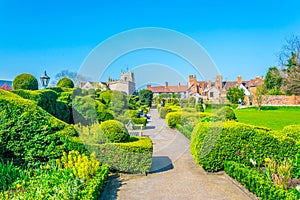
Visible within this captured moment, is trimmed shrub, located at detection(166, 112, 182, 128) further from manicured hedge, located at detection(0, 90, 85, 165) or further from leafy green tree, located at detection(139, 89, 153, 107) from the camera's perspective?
leafy green tree, located at detection(139, 89, 153, 107)

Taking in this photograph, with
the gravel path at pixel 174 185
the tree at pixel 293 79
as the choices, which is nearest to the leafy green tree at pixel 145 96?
the tree at pixel 293 79

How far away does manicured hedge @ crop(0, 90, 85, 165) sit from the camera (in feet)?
20.1

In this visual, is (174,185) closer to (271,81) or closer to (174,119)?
(174,119)

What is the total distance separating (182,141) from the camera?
1221cm

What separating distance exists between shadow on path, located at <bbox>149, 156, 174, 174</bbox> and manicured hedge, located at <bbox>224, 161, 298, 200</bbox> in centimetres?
180

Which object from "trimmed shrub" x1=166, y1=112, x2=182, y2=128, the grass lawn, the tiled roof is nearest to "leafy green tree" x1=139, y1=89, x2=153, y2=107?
the tiled roof

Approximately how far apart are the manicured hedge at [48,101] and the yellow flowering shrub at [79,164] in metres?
4.20

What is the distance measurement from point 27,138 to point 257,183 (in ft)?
17.6

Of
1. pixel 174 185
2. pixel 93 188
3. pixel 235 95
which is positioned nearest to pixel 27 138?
pixel 93 188

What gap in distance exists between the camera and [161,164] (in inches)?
305

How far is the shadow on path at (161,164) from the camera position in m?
7.13

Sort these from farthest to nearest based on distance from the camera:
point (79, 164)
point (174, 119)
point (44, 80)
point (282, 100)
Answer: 1. point (282, 100)
2. point (174, 119)
3. point (44, 80)
4. point (79, 164)

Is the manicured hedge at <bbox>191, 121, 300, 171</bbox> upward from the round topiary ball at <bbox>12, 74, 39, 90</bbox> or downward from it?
downward

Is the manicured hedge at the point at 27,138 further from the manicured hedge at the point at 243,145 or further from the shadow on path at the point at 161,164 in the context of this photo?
the manicured hedge at the point at 243,145
